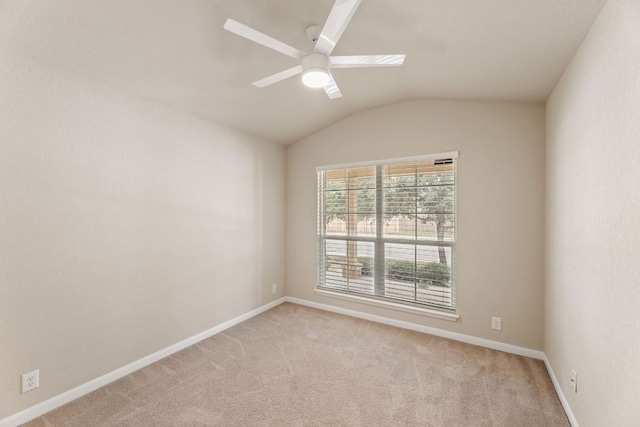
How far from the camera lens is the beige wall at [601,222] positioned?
1.22 meters

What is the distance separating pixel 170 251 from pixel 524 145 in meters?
3.68

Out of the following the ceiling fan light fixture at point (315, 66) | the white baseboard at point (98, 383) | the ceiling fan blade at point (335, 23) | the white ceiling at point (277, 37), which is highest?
the white ceiling at point (277, 37)

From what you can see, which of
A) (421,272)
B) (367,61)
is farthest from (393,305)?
A: (367,61)

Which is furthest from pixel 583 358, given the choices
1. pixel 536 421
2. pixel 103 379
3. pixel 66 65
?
pixel 66 65

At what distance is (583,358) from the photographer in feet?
5.64

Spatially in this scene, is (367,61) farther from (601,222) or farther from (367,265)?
(367,265)

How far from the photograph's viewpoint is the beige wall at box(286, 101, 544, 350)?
2705mm

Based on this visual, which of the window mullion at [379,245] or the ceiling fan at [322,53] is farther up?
the ceiling fan at [322,53]

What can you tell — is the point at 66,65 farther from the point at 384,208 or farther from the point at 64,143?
the point at 384,208

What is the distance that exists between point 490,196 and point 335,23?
7.79 feet

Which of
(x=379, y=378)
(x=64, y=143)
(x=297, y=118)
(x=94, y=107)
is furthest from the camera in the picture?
(x=297, y=118)

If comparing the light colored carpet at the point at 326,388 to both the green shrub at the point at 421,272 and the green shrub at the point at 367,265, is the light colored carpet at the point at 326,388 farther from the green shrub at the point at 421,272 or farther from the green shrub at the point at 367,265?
the green shrub at the point at 367,265

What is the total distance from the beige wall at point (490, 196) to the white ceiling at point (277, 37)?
31cm

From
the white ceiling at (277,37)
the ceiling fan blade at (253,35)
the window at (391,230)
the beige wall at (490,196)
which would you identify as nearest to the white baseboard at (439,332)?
the beige wall at (490,196)
